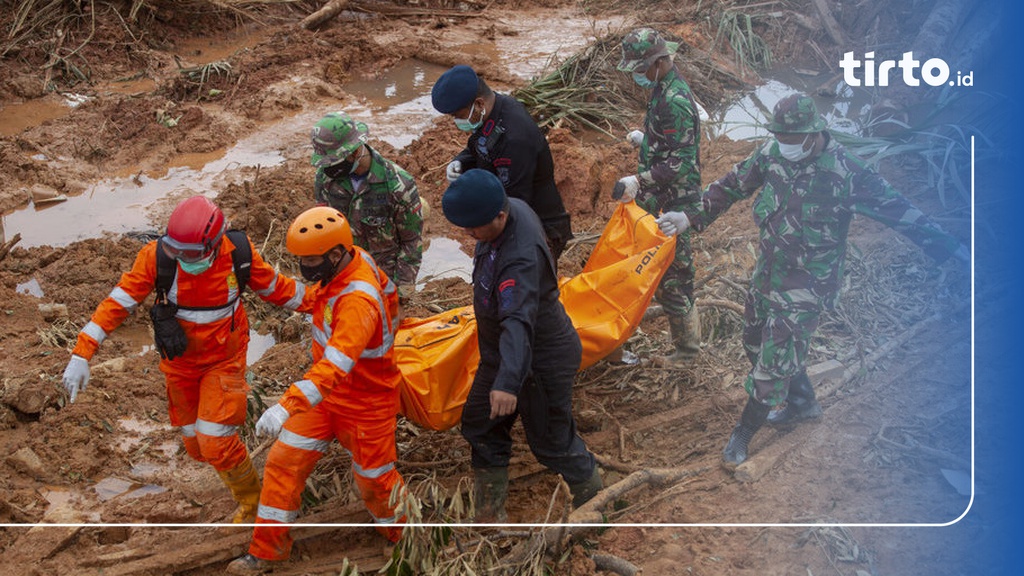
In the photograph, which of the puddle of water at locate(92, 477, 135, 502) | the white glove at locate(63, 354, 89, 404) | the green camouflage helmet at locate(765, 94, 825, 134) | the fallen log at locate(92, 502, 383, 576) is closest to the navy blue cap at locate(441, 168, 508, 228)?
the green camouflage helmet at locate(765, 94, 825, 134)

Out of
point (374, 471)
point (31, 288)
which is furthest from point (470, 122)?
point (31, 288)

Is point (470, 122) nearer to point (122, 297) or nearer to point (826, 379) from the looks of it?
point (122, 297)

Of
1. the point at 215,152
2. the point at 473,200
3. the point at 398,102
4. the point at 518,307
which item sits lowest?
the point at 398,102

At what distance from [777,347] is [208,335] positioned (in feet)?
8.60

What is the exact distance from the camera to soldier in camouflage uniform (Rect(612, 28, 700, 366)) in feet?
16.3

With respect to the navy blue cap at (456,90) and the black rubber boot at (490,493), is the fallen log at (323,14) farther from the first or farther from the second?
the black rubber boot at (490,493)

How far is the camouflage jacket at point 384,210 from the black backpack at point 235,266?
2.28ft

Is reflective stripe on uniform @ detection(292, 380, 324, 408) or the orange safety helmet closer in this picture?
reflective stripe on uniform @ detection(292, 380, 324, 408)

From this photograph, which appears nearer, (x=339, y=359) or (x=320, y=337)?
(x=339, y=359)

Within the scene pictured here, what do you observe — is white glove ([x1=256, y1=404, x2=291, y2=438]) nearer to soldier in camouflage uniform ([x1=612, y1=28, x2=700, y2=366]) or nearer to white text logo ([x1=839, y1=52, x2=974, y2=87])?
soldier in camouflage uniform ([x1=612, y1=28, x2=700, y2=366])

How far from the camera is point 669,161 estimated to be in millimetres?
5125

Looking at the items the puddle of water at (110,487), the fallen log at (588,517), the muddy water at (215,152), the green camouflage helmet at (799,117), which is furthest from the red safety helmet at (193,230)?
the muddy water at (215,152)

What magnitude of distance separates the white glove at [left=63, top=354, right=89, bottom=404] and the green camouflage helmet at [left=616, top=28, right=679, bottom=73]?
3047 millimetres

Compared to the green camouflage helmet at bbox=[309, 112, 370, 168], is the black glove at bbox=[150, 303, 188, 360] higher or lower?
lower
